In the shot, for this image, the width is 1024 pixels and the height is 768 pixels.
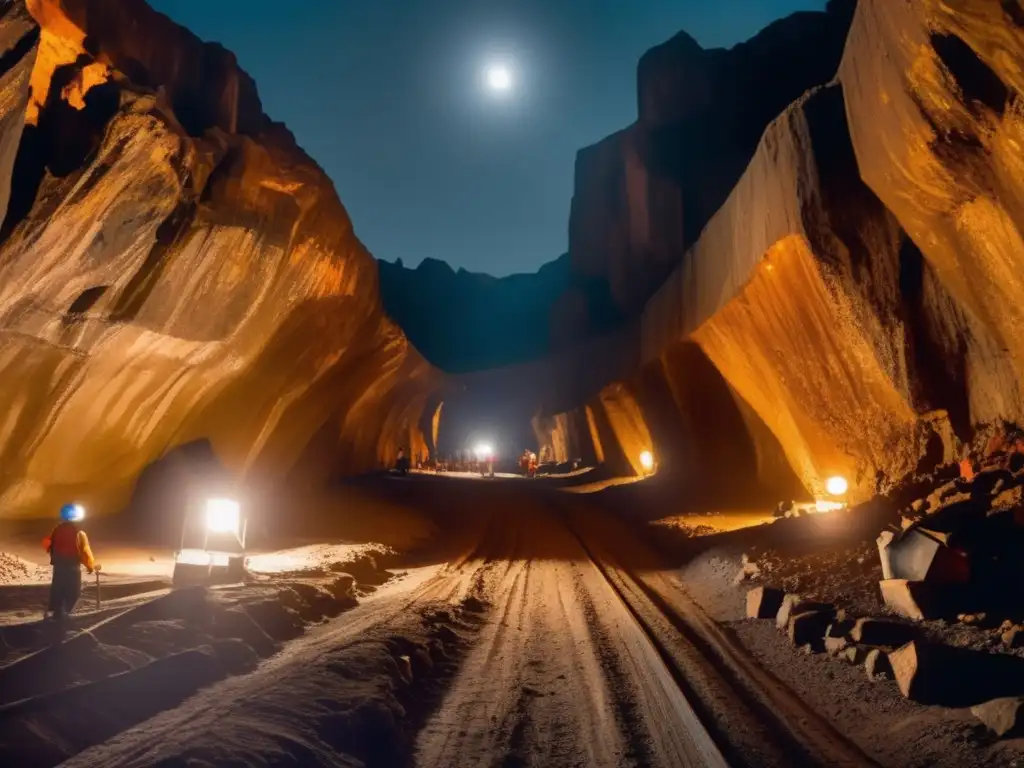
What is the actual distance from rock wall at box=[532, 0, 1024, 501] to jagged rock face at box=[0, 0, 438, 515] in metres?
9.85

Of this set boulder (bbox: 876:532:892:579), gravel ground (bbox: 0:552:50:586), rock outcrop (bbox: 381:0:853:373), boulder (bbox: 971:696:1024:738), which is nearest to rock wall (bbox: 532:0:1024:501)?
boulder (bbox: 876:532:892:579)

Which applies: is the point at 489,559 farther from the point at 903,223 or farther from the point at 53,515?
the point at 903,223

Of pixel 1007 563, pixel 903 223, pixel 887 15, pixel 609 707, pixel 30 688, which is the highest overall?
pixel 887 15

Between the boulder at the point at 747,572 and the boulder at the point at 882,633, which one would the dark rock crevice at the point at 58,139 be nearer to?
the boulder at the point at 882,633

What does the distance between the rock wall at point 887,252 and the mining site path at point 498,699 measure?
563 cm

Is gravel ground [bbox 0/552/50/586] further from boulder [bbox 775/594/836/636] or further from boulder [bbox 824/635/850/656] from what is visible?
boulder [bbox 824/635/850/656]

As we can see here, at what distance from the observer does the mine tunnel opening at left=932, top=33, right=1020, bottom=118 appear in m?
7.14

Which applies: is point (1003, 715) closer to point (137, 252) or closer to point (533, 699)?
point (533, 699)

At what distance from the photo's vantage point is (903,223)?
420 inches

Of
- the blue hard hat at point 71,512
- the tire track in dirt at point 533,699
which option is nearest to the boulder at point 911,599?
the tire track in dirt at point 533,699

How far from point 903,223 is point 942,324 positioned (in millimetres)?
1827

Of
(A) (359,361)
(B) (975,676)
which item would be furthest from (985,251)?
(A) (359,361)

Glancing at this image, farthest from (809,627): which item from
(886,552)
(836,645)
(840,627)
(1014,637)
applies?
(1014,637)

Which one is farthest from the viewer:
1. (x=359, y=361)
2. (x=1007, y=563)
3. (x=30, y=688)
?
(x=359, y=361)
